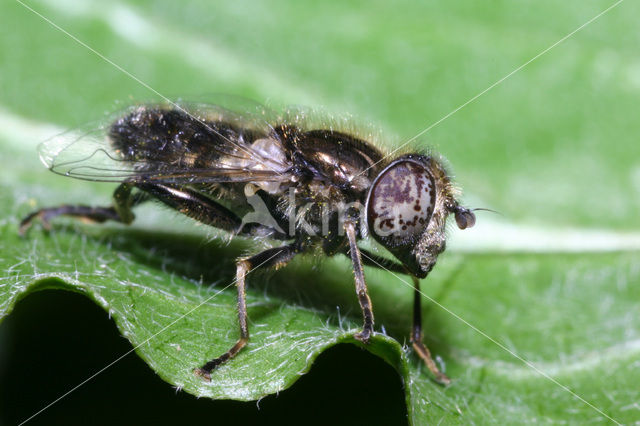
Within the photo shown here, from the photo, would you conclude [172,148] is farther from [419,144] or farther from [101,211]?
[419,144]

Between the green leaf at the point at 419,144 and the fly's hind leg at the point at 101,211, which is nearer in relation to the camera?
the green leaf at the point at 419,144

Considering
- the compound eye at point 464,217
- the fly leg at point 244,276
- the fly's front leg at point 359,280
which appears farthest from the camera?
the compound eye at point 464,217

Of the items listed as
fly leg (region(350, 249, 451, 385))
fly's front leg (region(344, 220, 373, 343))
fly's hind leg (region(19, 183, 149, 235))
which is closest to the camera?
fly's front leg (region(344, 220, 373, 343))

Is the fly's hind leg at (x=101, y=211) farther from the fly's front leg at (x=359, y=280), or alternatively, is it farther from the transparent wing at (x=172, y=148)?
the fly's front leg at (x=359, y=280)

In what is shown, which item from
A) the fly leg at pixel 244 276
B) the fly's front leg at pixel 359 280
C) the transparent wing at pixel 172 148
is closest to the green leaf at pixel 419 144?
the fly leg at pixel 244 276

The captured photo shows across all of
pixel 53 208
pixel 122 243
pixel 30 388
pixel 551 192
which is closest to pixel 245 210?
pixel 122 243

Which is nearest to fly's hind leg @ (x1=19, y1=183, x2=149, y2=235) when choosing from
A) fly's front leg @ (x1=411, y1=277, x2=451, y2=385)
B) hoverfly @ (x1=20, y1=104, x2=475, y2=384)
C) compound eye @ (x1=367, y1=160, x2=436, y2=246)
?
hoverfly @ (x1=20, y1=104, x2=475, y2=384)

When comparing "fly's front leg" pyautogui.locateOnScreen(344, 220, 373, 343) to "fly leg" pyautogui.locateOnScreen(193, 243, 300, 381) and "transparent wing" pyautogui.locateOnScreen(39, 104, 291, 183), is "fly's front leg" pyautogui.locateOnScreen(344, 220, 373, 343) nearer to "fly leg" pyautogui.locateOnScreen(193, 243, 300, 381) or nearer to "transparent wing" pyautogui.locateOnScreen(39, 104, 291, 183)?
"fly leg" pyautogui.locateOnScreen(193, 243, 300, 381)
